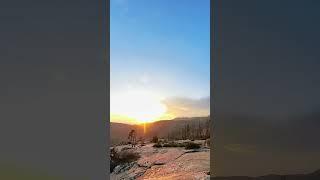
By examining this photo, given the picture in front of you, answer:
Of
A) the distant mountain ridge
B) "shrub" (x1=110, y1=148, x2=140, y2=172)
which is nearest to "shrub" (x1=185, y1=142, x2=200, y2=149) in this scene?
"shrub" (x1=110, y1=148, x2=140, y2=172)

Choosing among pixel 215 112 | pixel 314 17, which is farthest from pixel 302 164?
pixel 314 17

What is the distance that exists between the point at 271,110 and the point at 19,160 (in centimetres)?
223

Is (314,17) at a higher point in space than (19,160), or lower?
higher

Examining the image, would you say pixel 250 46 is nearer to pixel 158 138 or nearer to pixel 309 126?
pixel 309 126

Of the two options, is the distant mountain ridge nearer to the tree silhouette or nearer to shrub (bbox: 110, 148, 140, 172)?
the tree silhouette

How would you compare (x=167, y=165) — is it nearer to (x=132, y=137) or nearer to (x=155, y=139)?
(x=155, y=139)

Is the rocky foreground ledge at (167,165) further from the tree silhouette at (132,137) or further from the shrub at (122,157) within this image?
the tree silhouette at (132,137)

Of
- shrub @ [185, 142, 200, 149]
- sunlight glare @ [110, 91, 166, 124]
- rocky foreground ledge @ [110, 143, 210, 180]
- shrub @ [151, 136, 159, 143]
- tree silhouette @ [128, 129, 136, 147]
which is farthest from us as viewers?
tree silhouette @ [128, 129, 136, 147]

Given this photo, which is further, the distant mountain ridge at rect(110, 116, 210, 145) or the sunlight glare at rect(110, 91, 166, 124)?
the distant mountain ridge at rect(110, 116, 210, 145)

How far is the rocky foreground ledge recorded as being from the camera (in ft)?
16.8

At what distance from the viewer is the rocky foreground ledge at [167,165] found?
16.8 ft

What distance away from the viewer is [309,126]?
164 inches

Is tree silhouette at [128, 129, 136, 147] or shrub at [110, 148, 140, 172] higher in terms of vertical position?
tree silhouette at [128, 129, 136, 147]

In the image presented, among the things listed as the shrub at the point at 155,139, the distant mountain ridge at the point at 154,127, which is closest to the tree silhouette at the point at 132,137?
the distant mountain ridge at the point at 154,127
